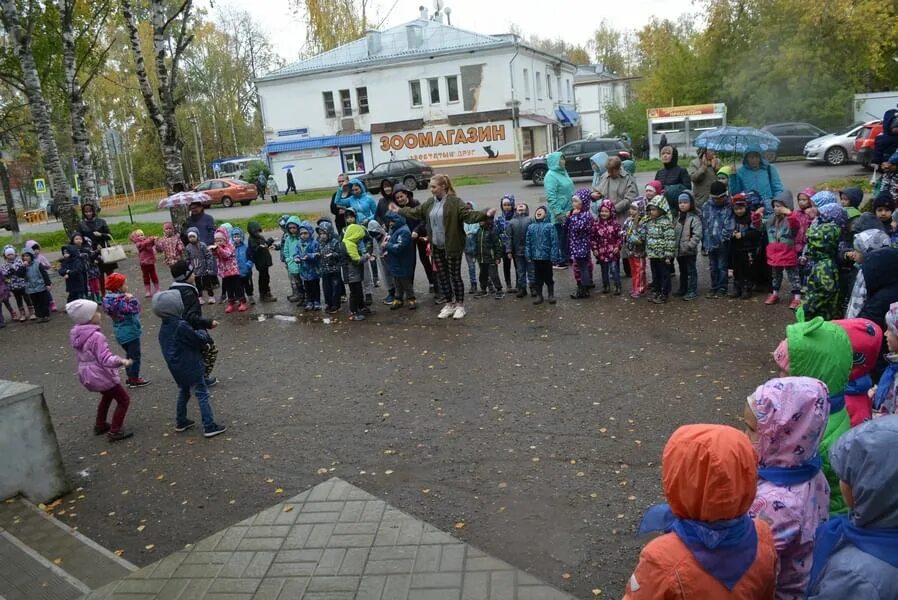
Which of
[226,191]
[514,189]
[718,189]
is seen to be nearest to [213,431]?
[718,189]

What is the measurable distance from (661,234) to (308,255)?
5.20m

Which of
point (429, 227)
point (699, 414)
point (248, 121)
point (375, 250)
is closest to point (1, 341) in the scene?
point (375, 250)

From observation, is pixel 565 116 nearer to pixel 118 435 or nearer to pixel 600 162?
pixel 600 162

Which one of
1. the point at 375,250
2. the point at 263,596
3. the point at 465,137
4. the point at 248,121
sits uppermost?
the point at 248,121

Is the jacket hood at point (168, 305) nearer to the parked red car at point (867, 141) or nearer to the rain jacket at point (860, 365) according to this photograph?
the rain jacket at point (860, 365)

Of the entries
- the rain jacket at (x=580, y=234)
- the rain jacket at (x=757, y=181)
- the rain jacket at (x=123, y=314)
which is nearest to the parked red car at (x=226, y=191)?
the rain jacket at (x=580, y=234)

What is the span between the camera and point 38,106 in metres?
17.8

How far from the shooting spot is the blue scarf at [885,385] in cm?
376

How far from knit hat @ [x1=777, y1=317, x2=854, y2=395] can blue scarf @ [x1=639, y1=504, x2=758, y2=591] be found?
1.25 meters

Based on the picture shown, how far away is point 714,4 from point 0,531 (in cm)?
4148

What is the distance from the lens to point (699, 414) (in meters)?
5.96

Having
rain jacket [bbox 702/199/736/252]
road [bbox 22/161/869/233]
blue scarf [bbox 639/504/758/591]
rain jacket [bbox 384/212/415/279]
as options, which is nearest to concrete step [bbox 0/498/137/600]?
blue scarf [bbox 639/504/758/591]

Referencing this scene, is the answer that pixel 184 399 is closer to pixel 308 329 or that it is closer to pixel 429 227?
pixel 308 329

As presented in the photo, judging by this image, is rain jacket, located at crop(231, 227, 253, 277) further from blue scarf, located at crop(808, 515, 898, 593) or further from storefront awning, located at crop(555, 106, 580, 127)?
storefront awning, located at crop(555, 106, 580, 127)
